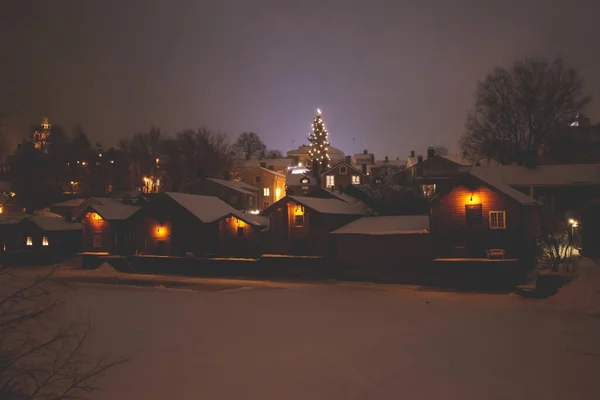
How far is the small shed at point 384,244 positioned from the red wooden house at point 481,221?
161 centimetres

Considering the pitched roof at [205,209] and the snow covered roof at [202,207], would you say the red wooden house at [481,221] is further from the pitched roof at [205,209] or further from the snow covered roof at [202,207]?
the snow covered roof at [202,207]

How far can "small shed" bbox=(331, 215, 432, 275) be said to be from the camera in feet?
114

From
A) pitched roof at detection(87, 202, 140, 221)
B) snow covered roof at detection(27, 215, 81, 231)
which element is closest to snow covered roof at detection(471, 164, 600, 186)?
pitched roof at detection(87, 202, 140, 221)

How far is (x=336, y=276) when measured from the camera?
123ft

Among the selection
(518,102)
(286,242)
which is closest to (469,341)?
(286,242)

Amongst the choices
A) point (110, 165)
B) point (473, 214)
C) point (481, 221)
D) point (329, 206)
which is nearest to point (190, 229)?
point (329, 206)

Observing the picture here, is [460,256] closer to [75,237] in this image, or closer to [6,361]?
[6,361]

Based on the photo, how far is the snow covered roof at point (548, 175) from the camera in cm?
4131

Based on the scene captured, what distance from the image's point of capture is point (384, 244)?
3581 centimetres

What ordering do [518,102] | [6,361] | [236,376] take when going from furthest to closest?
1. [518,102]
2. [236,376]
3. [6,361]

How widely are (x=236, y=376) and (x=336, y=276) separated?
74.8ft

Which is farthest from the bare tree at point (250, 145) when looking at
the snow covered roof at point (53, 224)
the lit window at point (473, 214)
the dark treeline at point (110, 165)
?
the lit window at point (473, 214)

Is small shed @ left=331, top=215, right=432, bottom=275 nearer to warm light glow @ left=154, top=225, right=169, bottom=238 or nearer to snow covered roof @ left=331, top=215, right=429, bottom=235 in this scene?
snow covered roof @ left=331, top=215, right=429, bottom=235

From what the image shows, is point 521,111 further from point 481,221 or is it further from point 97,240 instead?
point 97,240
